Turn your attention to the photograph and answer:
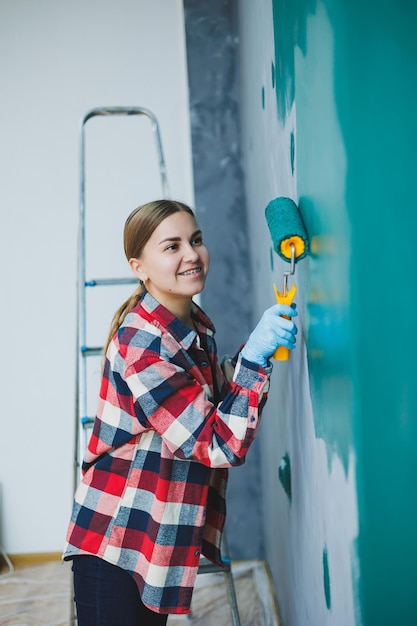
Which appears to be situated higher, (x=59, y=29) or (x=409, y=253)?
(x=59, y=29)

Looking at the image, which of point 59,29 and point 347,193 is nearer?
point 347,193

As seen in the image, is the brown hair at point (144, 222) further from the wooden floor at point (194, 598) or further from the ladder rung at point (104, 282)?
the wooden floor at point (194, 598)

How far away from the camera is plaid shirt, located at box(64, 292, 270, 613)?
4.16 feet

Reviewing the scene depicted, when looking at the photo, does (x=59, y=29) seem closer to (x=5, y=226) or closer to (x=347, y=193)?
(x=5, y=226)

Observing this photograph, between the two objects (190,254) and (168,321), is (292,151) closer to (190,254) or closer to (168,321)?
(190,254)

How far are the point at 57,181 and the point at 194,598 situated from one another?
1666mm

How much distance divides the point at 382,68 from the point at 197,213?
161 centimetres

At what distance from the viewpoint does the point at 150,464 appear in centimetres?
136

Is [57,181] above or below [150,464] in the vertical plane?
above

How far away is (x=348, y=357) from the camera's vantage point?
1020 millimetres

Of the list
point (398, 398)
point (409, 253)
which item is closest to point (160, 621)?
point (398, 398)

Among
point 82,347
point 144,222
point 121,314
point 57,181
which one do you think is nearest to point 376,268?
point 144,222

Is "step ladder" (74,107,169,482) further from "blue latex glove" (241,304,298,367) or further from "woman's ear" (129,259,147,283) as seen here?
"blue latex glove" (241,304,298,367)

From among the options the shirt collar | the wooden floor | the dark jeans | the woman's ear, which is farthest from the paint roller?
the wooden floor
